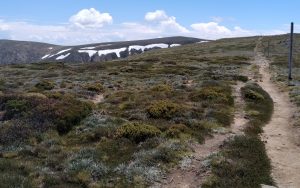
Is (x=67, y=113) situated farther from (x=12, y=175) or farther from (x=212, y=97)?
(x=212, y=97)

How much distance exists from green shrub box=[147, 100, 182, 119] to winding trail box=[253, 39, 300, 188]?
536 cm

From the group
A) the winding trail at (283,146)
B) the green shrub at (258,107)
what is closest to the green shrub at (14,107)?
the green shrub at (258,107)

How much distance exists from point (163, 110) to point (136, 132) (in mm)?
5539

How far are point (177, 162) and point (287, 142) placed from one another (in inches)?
265

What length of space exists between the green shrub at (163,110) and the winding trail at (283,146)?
211 inches

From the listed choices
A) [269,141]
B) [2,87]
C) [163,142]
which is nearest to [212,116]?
[269,141]

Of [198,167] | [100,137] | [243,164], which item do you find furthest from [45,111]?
[243,164]

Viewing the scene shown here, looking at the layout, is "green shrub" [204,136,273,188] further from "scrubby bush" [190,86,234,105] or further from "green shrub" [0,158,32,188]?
"scrubby bush" [190,86,234,105]

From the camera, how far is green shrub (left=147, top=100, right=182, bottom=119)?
2480 centimetres

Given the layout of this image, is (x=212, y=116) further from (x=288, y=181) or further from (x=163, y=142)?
(x=288, y=181)

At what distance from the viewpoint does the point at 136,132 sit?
65.5ft

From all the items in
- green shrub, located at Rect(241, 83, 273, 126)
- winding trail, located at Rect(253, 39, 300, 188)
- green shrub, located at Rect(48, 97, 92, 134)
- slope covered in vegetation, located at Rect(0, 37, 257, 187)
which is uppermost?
green shrub, located at Rect(48, 97, 92, 134)

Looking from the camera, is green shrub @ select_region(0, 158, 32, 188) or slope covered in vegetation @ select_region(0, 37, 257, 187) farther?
slope covered in vegetation @ select_region(0, 37, 257, 187)

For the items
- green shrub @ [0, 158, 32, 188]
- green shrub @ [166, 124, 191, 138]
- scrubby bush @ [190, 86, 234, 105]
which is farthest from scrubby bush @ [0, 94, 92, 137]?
scrubby bush @ [190, 86, 234, 105]
